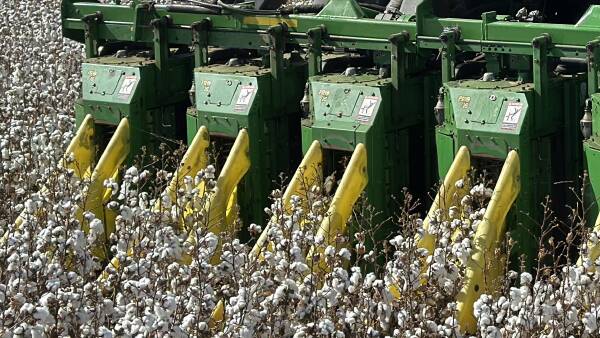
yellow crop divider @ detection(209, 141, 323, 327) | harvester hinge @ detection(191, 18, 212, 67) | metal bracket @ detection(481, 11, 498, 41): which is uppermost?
metal bracket @ detection(481, 11, 498, 41)

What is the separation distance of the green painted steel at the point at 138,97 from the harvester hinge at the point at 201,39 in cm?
52

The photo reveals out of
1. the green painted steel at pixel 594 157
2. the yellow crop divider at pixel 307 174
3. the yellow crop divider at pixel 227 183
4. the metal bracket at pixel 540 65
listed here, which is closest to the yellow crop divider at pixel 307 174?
the yellow crop divider at pixel 307 174

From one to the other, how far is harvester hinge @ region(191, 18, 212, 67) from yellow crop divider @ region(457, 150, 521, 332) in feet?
11.2

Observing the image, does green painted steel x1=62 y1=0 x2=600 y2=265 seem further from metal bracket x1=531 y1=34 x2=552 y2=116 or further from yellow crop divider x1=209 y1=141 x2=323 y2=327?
yellow crop divider x1=209 y1=141 x2=323 y2=327

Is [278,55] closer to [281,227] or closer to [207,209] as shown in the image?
[207,209]

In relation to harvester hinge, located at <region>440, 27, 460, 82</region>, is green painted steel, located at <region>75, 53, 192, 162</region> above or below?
below

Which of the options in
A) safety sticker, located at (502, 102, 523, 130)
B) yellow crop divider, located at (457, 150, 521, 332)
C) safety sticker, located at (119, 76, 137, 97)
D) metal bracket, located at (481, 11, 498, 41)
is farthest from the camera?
safety sticker, located at (119, 76, 137, 97)

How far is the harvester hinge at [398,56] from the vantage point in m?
12.5

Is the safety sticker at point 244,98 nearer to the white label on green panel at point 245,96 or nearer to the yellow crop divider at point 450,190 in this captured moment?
the white label on green panel at point 245,96

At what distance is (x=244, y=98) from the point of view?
13203 millimetres

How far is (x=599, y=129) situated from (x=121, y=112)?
15.1ft

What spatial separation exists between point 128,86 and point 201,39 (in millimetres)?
783

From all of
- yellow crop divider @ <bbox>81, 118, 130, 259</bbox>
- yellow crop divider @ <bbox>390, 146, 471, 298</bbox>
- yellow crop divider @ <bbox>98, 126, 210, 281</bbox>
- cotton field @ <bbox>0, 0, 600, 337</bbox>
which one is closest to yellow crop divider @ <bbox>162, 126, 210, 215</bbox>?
yellow crop divider @ <bbox>98, 126, 210, 281</bbox>

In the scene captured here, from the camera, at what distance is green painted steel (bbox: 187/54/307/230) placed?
13.2m
